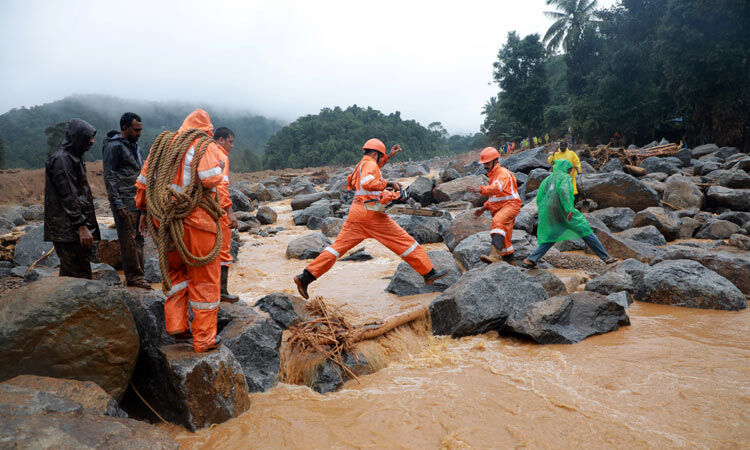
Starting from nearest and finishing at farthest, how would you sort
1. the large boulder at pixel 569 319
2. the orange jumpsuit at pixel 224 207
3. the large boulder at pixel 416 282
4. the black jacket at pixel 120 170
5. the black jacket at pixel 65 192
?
the black jacket at pixel 65 192 → the large boulder at pixel 569 319 → the orange jumpsuit at pixel 224 207 → the black jacket at pixel 120 170 → the large boulder at pixel 416 282

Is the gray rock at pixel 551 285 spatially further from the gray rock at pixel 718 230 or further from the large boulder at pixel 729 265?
the gray rock at pixel 718 230

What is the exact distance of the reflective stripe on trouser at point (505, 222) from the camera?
548 centimetres

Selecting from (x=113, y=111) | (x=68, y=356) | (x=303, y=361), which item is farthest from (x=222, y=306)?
(x=113, y=111)

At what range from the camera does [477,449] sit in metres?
2.32

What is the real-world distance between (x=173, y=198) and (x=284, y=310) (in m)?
1.83

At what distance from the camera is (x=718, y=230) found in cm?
770

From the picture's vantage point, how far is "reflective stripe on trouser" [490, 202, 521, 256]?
5484mm

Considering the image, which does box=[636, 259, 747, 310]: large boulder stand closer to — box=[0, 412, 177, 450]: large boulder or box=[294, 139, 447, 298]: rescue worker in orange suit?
box=[294, 139, 447, 298]: rescue worker in orange suit

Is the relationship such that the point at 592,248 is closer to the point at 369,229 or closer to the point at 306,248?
the point at 369,229

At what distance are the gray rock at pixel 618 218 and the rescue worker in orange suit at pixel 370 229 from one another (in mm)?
5364

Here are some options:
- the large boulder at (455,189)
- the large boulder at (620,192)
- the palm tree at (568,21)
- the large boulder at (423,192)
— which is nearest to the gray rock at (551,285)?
the large boulder at (620,192)

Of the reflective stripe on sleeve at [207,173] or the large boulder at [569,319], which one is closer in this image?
the reflective stripe on sleeve at [207,173]

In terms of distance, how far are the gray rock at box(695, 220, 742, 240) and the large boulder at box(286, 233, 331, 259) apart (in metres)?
Answer: 7.43

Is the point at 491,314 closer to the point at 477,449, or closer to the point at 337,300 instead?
the point at 477,449
